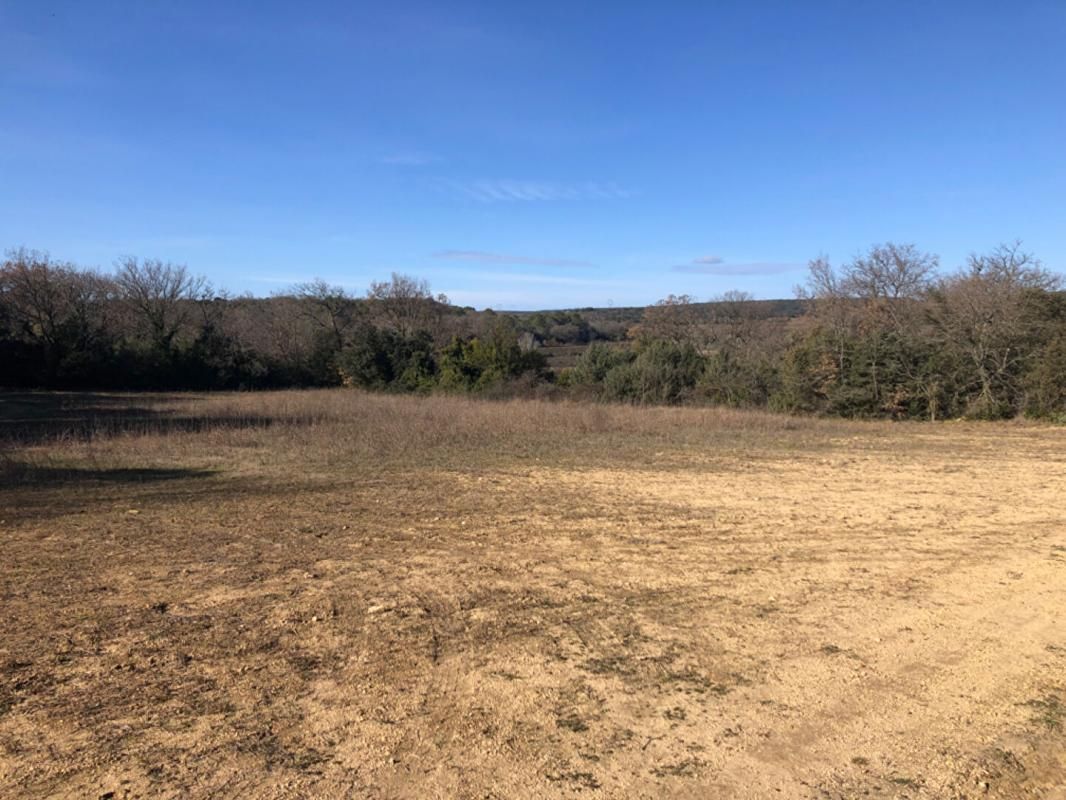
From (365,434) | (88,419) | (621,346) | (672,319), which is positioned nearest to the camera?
(365,434)

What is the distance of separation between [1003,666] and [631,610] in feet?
6.91

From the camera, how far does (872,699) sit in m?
3.58

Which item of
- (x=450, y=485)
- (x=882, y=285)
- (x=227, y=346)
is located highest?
(x=882, y=285)

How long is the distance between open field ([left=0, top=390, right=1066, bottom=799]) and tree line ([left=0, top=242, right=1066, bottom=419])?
49.1 feet

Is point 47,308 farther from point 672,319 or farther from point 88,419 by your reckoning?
point 672,319

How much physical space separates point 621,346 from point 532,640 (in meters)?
27.0

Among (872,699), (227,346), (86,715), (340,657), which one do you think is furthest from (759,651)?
(227,346)

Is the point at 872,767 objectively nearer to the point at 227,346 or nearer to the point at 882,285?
the point at 227,346

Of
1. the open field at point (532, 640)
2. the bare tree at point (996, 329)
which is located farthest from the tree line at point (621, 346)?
the open field at point (532, 640)

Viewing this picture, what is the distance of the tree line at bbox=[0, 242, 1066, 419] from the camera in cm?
2306

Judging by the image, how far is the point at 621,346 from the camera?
30.7 metres

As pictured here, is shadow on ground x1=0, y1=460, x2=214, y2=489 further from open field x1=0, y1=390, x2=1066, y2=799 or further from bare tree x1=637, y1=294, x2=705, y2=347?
bare tree x1=637, y1=294, x2=705, y2=347

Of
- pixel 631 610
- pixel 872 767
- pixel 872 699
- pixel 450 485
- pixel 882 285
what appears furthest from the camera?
pixel 882 285

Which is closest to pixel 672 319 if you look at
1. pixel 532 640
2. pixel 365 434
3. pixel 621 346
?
pixel 621 346
